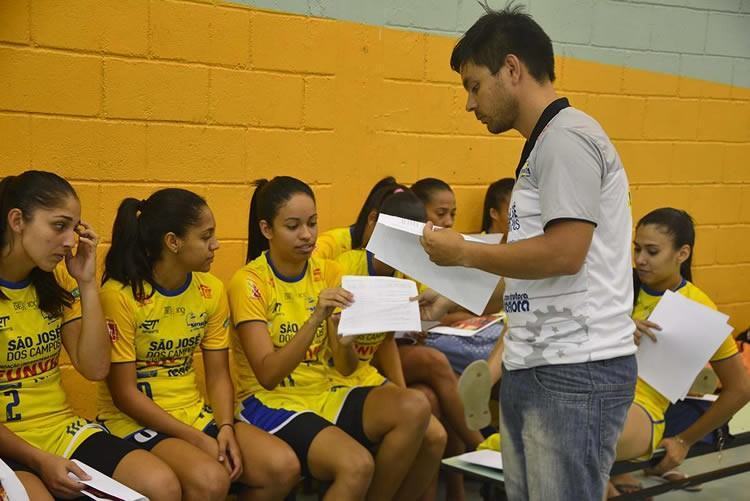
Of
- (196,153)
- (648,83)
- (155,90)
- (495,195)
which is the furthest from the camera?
(648,83)

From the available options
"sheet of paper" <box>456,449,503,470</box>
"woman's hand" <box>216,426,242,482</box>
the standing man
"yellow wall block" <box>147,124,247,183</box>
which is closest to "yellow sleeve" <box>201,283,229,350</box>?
"woman's hand" <box>216,426,242,482</box>

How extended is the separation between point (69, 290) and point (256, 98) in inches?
Result: 49.6

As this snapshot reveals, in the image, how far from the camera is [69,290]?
2.87m

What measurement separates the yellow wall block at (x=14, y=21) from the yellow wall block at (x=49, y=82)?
0.13 feet

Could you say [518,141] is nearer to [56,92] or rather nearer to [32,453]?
[56,92]

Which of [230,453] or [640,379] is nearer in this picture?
[230,453]

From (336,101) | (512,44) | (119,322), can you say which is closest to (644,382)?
(336,101)

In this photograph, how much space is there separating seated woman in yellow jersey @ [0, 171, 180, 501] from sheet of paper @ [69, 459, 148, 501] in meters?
0.07

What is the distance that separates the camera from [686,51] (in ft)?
17.1

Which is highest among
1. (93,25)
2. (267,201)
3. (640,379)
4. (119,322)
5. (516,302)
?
(93,25)

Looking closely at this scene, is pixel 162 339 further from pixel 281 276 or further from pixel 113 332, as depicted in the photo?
pixel 281 276

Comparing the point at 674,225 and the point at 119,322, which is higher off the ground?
the point at 674,225

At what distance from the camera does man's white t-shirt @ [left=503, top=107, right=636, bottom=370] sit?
2.05 meters

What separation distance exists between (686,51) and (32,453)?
4075mm
